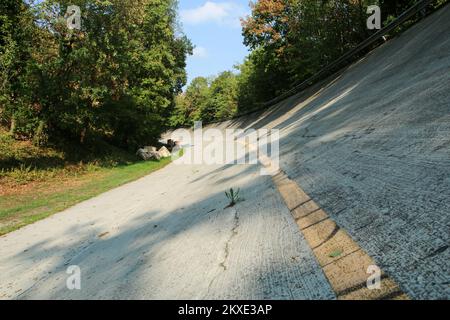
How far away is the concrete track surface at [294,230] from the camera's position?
7.20ft

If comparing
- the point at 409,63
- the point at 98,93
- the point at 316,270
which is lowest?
the point at 316,270

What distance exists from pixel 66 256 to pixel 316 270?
4202mm

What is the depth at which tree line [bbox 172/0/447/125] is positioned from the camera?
A: 21562 millimetres

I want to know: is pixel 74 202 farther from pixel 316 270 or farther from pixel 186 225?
pixel 316 270

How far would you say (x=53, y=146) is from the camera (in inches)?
843

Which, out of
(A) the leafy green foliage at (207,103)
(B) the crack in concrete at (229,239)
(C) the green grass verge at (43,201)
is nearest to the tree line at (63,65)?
(C) the green grass verge at (43,201)

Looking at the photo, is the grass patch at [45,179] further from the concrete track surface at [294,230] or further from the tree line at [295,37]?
the tree line at [295,37]

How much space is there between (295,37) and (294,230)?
30992 mm

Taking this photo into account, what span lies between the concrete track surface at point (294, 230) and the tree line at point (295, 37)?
643 inches

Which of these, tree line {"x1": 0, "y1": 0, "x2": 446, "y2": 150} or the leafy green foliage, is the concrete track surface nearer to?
tree line {"x1": 0, "y1": 0, "x2": 446, "y2": 150}

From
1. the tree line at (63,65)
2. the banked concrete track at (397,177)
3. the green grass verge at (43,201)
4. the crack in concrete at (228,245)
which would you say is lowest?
the green grass verge at (43,201)

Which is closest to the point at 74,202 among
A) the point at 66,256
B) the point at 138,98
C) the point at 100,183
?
the point at 100,183

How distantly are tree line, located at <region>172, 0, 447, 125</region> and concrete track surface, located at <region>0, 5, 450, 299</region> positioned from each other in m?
16.3

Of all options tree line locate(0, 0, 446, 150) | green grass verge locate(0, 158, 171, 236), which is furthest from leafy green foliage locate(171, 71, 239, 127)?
green grass verge locate(0, 158, 171, 236)
